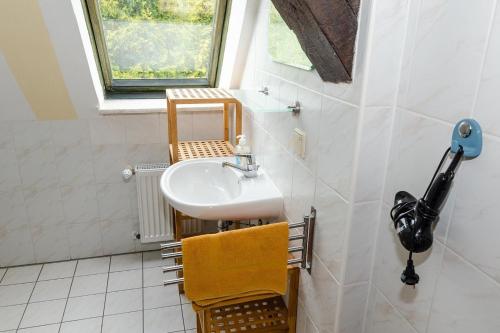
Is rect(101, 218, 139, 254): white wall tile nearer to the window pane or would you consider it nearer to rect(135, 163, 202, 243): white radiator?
rect(135, 163, 202, 243): white radiator

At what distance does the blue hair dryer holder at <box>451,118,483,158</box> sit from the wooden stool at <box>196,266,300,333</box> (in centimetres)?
88

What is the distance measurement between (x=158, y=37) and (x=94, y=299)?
1.66 meters

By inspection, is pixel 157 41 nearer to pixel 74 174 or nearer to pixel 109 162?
pixel 109 162

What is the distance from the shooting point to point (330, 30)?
1.00m

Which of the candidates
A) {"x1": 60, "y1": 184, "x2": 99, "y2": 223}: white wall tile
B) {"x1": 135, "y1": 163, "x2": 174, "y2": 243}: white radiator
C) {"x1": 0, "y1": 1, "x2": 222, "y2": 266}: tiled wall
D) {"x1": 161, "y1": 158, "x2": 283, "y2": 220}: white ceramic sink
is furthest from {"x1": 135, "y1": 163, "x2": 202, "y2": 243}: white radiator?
{"x1": 161, "y1": 158, "x2": 283, "y2": 220}: white ceramic sink

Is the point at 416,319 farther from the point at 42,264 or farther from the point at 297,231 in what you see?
the point at 42,264

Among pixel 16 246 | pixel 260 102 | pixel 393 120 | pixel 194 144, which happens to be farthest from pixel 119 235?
pixel 393 120

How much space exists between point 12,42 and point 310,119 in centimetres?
158

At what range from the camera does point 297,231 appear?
1542 mm

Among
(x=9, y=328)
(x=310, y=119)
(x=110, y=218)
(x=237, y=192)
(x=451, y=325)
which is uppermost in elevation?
(x=310, y=119)

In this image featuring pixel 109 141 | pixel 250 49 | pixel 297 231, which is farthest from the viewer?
pixel 109 141

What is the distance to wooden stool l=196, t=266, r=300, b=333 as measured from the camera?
5.19ft

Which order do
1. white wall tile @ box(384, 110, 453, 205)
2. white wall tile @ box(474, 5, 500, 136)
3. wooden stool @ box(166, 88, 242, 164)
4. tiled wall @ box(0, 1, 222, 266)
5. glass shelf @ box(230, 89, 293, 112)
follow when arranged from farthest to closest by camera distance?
1. tiled wall @ box(0, 1, 222, 266)
2. wooden stool @ box(166, 88, 242, 164)
3. glass shelf @ box(230, 89, 293, 112)
4. white wall tile @ box(384, 110, 453, 205)
5. white wall tile @ box(474, 5, 500, 136)

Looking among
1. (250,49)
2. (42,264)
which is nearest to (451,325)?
(250,49)
